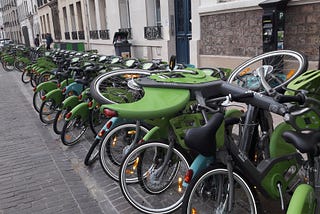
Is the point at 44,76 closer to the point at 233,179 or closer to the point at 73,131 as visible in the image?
the point at 73,131

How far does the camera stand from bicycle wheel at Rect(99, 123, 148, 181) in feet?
11.6

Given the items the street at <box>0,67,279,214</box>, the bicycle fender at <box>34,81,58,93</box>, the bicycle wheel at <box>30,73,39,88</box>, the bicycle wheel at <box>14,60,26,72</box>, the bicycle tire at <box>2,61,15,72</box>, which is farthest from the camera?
the bicycle tire at <box>2,61,15,72</box>

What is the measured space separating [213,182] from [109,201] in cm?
136

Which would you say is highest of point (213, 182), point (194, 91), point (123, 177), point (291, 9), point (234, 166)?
point (291, 9)

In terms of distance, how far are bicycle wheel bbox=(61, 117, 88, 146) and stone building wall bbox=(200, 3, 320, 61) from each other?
4231 millimetres

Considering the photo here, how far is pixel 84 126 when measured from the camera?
496cm

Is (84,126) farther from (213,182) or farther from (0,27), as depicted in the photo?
(0,27)

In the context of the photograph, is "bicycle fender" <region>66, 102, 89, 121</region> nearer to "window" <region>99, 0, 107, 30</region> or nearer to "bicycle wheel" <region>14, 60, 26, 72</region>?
"window" <region>99, 0, 107, 30</region>

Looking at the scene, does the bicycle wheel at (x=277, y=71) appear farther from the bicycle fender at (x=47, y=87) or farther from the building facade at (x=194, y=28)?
the bicycle fender at (x=47, y=87)

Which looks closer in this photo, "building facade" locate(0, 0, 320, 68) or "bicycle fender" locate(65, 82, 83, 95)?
"bicycle fender" locate(65, 82, 83, 95)

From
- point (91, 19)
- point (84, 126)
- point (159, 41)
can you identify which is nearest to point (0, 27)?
point (91, 19)

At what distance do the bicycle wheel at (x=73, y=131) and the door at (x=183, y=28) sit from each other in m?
6.30

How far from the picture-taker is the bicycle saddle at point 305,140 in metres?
1.56

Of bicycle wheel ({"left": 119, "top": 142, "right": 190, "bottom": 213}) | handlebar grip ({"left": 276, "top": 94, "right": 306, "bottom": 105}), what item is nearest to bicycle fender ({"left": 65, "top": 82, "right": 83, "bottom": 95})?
bicycle wheel ({"left": 119, "top": 142, "right": 190, "bottom": 213})
